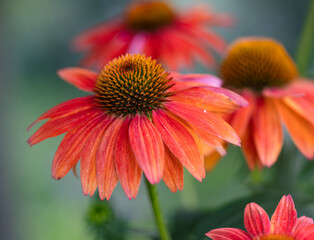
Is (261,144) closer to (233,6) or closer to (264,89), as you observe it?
(264,89)

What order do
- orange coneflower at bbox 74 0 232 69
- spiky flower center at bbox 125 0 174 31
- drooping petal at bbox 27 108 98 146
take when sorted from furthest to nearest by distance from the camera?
1. spiky flower center at bbox 125 0 174 31
2. orange coneflower at bbox 74 0 232 69
3. drooping petal at bbox 27 108 98 146

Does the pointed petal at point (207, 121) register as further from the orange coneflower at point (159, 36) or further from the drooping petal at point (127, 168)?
the orange coneflower at point (159, 36)

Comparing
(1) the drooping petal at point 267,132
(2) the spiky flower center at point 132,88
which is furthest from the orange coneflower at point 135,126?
(1) the drooping petal at point 267,132

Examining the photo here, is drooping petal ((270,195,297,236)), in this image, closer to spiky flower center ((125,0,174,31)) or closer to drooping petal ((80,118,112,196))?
drooping petal ((80,118,112,196))

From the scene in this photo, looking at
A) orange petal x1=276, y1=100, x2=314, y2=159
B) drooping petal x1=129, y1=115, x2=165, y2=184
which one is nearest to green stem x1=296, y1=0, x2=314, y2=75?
orange petal x1=276, y1=100, x2=314, y2=159

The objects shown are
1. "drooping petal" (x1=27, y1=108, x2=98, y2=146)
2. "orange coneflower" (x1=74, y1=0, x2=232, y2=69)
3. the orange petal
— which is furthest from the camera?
"orange coneflower" (x1=74, y1=0, x2=232, y2=69)

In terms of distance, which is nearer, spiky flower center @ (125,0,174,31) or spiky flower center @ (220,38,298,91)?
spiky flower center @ (220,38,298,91)

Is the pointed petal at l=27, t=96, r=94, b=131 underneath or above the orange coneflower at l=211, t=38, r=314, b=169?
above
